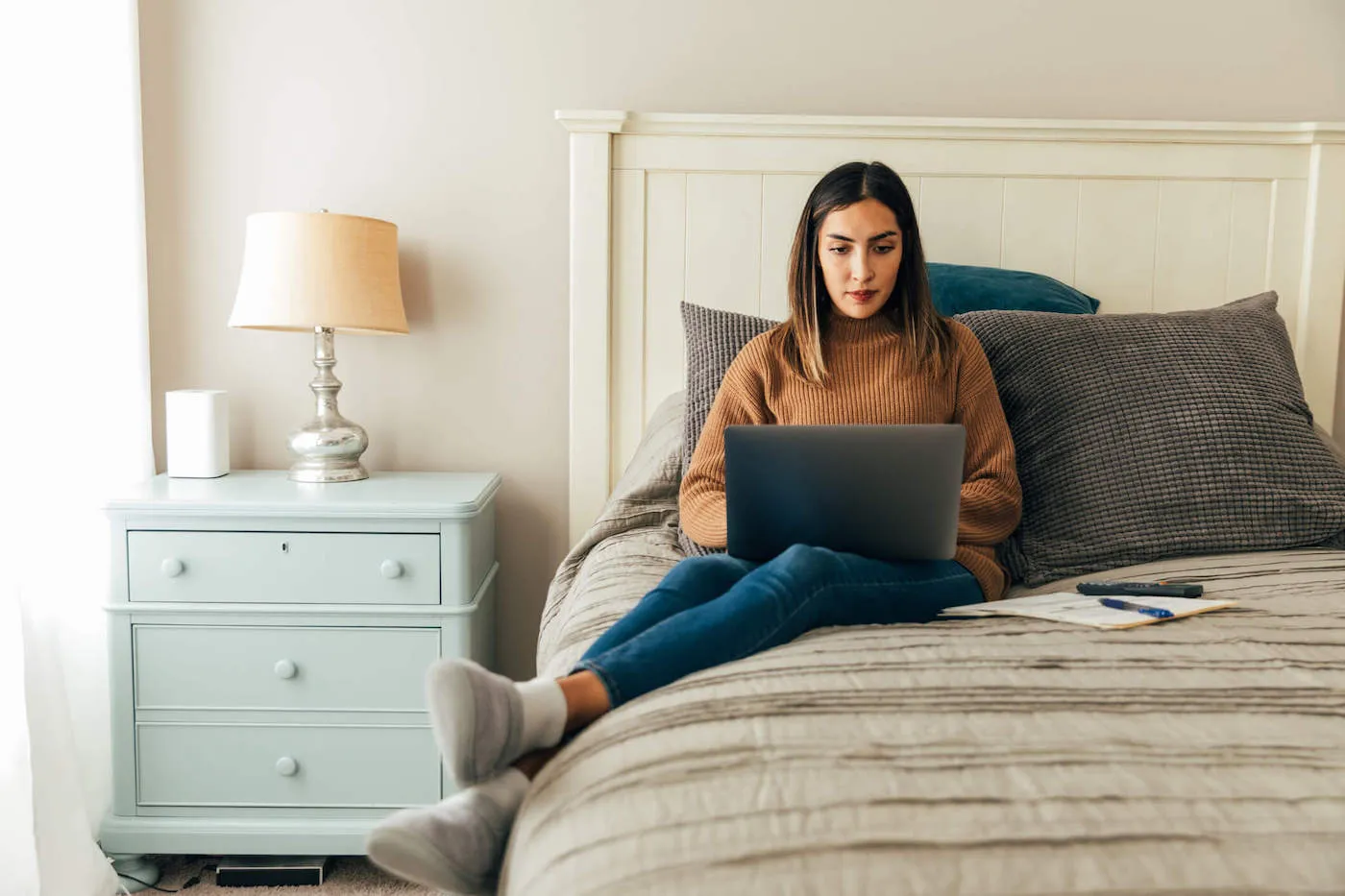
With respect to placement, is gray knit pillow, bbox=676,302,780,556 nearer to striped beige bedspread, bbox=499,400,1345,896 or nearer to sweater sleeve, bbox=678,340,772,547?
sweater sleeve, bbox=678,340,772,547

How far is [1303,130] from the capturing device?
2021mm

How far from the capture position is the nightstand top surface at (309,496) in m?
1.75

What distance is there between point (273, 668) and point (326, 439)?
1.52 feet

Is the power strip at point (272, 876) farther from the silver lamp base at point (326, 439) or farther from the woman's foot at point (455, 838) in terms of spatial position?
the woman's foot at point (455, 838)

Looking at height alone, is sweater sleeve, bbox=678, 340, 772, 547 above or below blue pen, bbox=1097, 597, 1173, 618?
above

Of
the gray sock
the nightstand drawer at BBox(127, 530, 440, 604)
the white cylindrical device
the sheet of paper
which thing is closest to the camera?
the gray sock

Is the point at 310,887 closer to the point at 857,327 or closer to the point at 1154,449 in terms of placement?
the point at 857,327

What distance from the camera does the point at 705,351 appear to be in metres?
1.75

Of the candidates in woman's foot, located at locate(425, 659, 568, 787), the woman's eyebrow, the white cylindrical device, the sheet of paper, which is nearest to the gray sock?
woman's foot, located at locate(425, 659, 568, 787)

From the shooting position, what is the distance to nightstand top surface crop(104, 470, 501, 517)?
175 centimetres

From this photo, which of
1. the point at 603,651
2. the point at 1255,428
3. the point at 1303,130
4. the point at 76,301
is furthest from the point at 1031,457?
the point at 76,301

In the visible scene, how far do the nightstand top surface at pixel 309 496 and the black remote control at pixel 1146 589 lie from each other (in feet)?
3.54

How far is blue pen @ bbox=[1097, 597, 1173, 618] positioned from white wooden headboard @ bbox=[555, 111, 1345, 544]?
1.09m

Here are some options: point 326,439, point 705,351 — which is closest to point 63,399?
point 326,439
